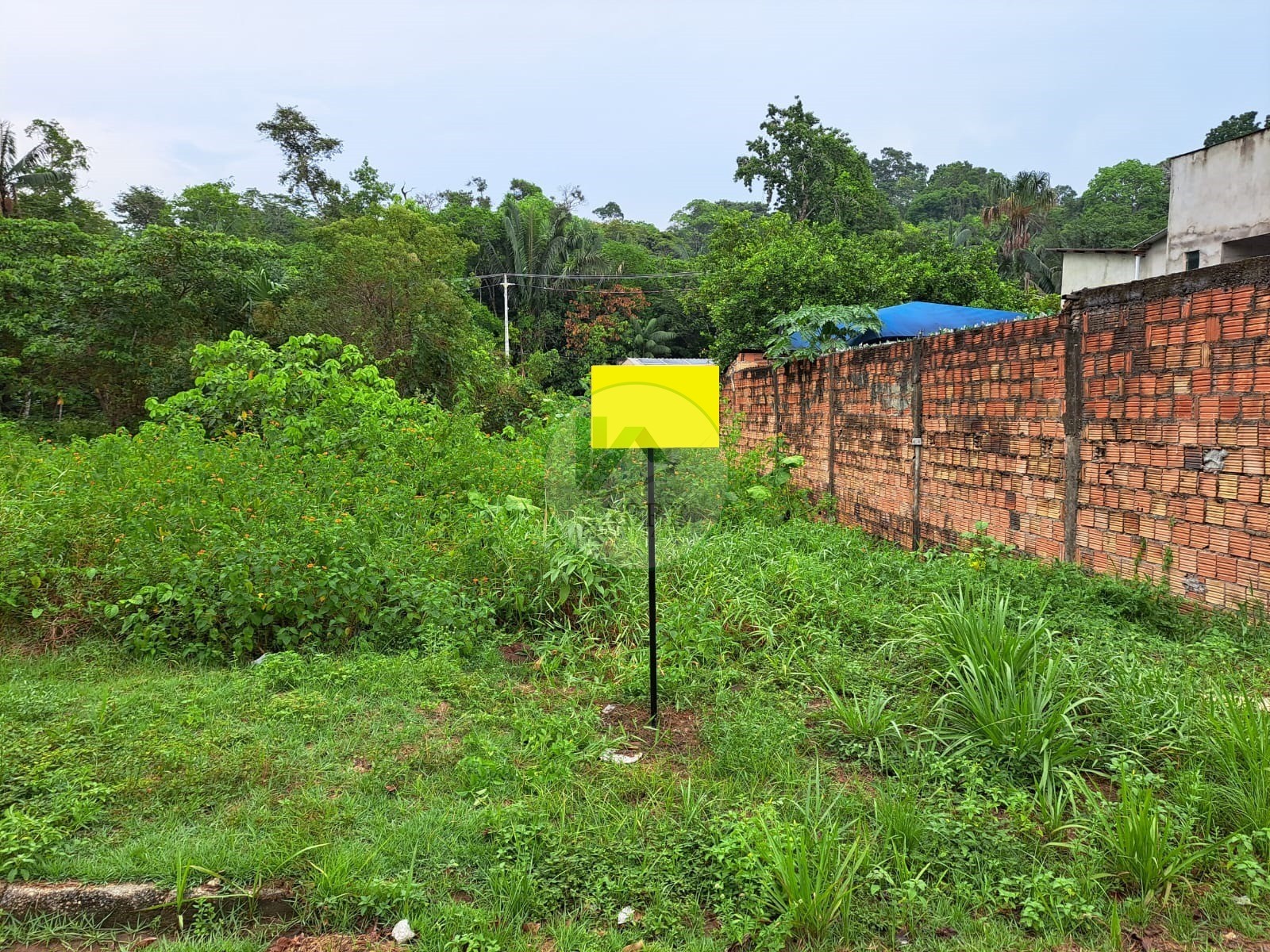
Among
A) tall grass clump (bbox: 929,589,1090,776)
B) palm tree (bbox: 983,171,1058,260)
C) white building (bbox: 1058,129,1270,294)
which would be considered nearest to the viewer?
tall grass clump (bbox: 929,589,1090,776)

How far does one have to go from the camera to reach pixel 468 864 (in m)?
2.27

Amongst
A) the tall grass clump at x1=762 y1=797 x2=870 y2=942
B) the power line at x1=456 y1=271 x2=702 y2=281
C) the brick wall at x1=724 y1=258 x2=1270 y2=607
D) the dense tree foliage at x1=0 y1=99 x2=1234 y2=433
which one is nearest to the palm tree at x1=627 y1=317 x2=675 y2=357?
the power line at x1=456 y1=271 x2=702 y2=281

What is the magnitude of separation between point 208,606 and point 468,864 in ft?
7.90

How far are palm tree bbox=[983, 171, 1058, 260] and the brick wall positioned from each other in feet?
104

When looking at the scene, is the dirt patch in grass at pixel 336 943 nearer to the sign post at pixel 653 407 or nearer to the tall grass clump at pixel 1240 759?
the sign post at pixel 653 407

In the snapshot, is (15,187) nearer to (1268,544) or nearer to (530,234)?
(530,234)

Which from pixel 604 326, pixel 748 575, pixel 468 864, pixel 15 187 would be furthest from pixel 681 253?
pixel 468 864

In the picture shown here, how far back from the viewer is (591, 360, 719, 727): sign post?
302 cm

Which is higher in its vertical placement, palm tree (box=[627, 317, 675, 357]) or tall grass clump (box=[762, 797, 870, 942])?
palm tree (box=[627, 317, 675, 357])

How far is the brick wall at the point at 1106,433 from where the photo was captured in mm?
3422

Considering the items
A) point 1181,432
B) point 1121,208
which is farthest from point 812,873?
point 1121,208

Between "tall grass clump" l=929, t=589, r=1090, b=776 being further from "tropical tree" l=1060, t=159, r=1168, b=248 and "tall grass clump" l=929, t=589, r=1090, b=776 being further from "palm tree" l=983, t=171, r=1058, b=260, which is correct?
"palm tree" l=983, t=171, r=1058, b=260

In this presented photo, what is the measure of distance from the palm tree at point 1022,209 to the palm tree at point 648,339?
15.9 meters

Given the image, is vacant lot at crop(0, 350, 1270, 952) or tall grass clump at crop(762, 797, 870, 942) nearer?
tall grass clump at crop(762, 797, 870, 942)
